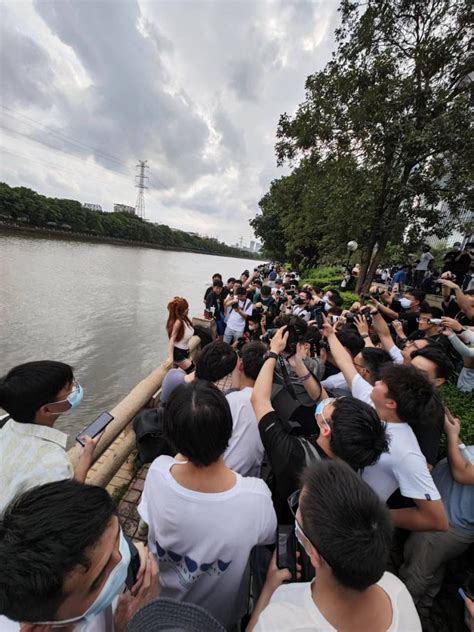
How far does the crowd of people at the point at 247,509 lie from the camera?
79 cm

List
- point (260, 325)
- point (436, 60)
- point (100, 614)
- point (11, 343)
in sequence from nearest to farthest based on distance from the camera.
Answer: point (100, 614) → point (260, 325) → point (436, 60) → point (11, 343)

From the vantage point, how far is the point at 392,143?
6.65 meters

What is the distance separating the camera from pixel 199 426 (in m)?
1.20

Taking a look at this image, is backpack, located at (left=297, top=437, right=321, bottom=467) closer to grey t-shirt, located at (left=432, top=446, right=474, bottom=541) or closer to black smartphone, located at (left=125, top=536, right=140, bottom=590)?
black smartphone, located at (left=125, top=536, right=140, bottom=590)

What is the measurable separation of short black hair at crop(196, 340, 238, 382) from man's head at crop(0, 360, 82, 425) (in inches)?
37.7

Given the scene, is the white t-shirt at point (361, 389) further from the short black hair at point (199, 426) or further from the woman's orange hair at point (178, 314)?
the woman's orange hair at point (178, 314)

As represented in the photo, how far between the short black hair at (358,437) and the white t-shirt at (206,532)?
44 cm

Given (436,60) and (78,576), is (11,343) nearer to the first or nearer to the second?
(78,576)

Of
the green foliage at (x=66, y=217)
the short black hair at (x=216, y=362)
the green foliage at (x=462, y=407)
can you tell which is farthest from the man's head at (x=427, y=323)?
the green foliage at (x=66, y=217)

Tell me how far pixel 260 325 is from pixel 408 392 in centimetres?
438

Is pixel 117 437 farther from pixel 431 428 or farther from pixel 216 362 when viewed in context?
pixel 431 428

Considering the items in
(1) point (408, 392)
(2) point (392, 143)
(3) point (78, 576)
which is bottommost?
(3) point (78, 576)

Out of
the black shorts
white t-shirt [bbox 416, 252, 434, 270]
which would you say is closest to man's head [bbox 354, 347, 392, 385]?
the black shorts

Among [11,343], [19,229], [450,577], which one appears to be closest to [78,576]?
[450,577]
